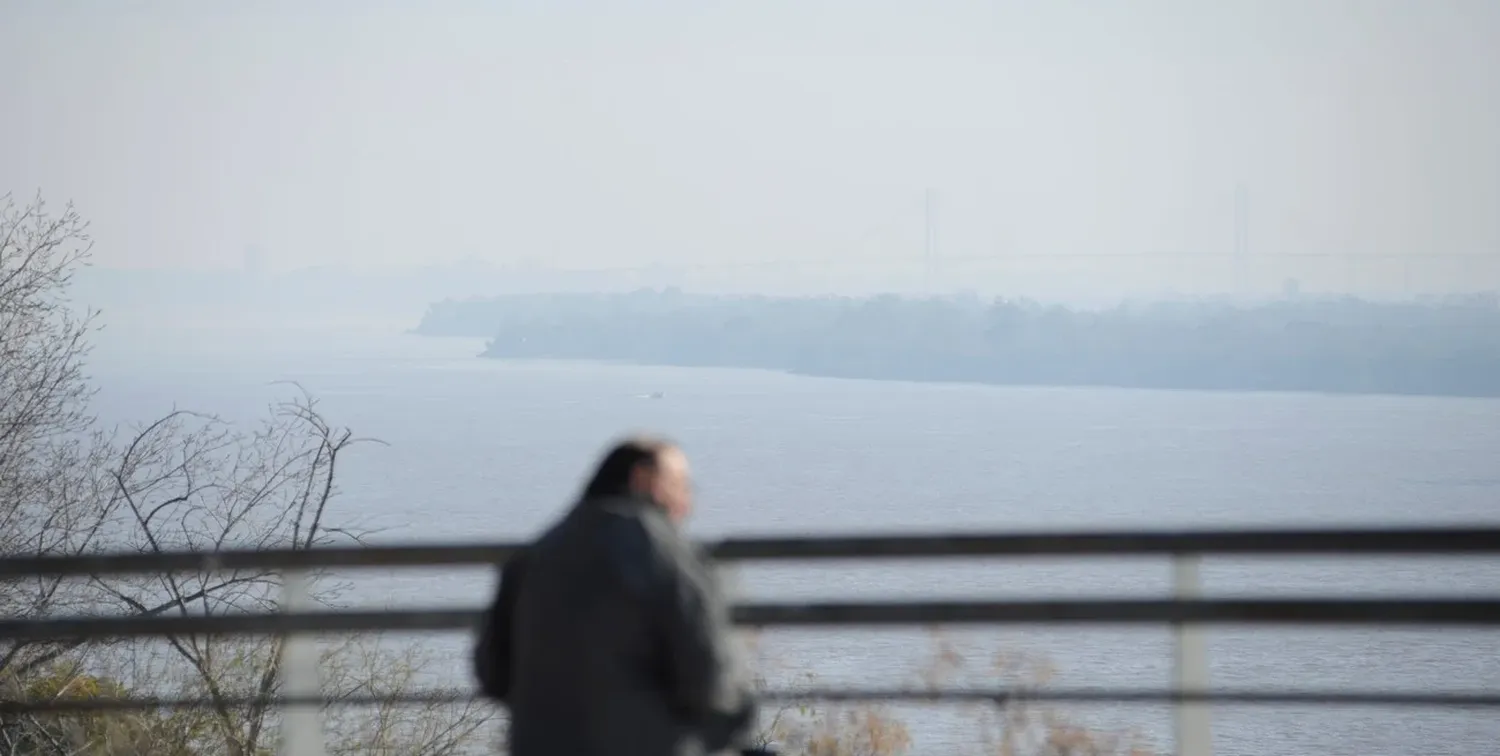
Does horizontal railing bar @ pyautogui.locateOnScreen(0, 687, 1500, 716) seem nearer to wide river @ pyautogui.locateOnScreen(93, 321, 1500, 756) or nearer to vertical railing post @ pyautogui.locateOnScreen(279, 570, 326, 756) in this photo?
vertical railing post @ pyautogui.locateOnScreen(279, 570, 326, 756)

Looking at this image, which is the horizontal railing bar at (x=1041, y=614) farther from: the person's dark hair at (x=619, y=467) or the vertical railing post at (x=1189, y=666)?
the person's dark hair at (x=619, y=467)

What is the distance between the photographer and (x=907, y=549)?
472 cm

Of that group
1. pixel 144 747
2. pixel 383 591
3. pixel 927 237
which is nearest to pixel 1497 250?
pixel 927 237

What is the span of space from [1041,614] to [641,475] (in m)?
1.56

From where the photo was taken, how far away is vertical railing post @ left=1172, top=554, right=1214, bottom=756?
4652 millimetres

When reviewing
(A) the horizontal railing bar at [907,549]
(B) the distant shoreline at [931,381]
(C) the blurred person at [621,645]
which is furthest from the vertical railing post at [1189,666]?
(B) the distant shoreline at [931,381]

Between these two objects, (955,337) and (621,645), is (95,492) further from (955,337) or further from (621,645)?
(955,337)

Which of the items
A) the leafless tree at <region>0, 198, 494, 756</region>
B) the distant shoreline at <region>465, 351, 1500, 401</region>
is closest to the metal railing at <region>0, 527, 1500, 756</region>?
the leafless tree at <region>0, 198, 494, 756</region>

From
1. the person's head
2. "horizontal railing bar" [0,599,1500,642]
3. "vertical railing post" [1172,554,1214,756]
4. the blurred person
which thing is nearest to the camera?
the blurred person

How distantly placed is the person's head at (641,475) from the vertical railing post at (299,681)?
2078 mm

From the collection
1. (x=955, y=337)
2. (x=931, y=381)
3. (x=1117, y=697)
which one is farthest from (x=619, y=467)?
(x=931, y=381)

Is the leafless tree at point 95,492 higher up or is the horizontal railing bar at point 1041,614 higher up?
the horizontal railing bar at point 1041,614

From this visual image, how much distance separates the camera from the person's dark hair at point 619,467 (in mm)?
3537

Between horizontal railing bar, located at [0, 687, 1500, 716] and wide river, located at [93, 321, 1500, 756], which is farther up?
horizontal railing bar, located at [0, 687, 1500, 716]
